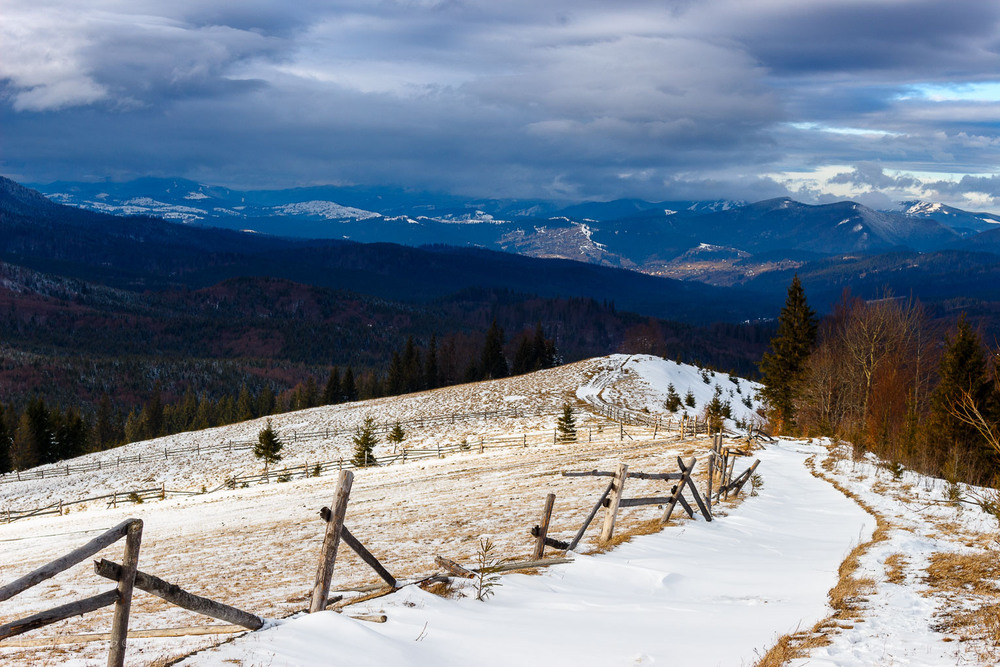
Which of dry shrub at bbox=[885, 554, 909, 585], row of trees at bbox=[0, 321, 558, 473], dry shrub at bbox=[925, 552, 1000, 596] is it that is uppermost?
dry shrub at bbox=[925, 552, 1000, 596]

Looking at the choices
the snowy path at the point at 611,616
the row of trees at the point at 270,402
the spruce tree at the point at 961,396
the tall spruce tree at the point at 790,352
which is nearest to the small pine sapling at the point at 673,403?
the tall spruce tree at the point at 790,352

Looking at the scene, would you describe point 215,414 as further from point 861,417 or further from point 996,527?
point 996,527

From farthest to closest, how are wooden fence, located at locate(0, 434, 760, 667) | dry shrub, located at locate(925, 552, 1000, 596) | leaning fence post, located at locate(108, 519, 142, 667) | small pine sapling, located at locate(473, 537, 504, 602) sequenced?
small pine sapling, located at locate(473, 537, 504, 602)
dry shrub, located at locate(925, 552, 1000, 596)
leaning fence post, located at locate(108, 519, 142, 667)
wooden fence, located at locate(0, 434, 760, 667)

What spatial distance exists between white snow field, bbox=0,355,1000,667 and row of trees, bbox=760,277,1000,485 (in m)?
4.53

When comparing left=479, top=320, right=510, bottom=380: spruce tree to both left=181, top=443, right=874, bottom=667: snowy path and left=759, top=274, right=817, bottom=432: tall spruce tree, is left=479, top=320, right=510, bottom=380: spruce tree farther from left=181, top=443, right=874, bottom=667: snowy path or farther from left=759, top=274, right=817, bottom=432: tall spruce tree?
left=181, top=443, right=874, bottom=667: snowy path

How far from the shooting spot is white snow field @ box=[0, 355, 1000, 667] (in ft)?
25.0

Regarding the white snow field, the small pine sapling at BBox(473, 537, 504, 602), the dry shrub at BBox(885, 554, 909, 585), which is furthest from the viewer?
the dry shrub at BBox(885, 554, 909, 585)

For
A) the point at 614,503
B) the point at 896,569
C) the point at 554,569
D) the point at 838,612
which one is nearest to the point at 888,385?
the point at 896,569

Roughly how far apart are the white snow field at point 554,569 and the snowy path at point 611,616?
3cm

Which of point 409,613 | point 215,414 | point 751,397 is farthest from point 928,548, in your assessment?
point 215,414

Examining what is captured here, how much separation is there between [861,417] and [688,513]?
123 feet

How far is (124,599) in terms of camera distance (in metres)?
6.34

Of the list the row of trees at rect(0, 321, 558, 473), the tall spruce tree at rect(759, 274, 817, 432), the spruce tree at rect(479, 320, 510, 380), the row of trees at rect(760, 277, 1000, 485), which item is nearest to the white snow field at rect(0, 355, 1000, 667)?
the row of trees at rect(760, 277, 1000, 485)

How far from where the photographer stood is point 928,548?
39.5 ft
